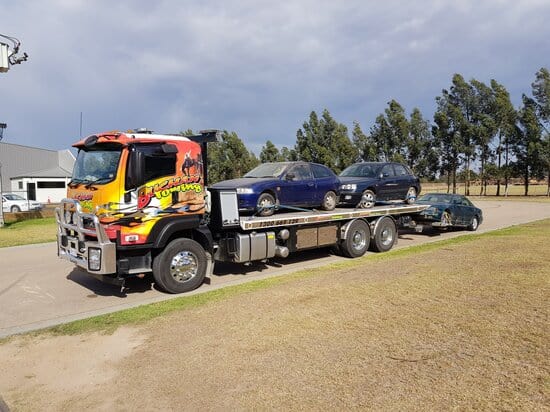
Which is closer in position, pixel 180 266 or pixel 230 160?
pixel 180 266

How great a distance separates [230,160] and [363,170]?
3004 centimetres

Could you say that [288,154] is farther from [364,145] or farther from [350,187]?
[350,187]

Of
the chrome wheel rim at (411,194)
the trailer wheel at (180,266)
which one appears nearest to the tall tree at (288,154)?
the chrome wheel rim at (411,194)

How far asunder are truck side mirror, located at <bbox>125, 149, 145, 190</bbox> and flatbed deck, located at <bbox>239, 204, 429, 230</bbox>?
2298 mm

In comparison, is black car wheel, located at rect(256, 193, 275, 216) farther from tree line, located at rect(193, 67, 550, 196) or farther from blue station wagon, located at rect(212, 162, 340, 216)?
tree line, located at rect(193, 67, 550, 196)

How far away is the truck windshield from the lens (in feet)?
23.9

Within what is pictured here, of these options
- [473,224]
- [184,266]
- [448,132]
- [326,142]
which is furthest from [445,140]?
[184,266]

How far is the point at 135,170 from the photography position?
7.23 m

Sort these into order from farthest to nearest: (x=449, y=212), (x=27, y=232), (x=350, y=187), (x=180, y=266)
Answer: (x=27, y=232) < (x=449, y=212) < (x=350, y=187) < (x=180, y=266)

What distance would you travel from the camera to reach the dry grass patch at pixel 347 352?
3.73 metres

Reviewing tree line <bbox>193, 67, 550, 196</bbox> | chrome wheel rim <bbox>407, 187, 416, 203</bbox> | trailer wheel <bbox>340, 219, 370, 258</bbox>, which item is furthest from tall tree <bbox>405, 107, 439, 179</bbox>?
trailer wheel <bbox>340, 219, 370, 258</bbox>

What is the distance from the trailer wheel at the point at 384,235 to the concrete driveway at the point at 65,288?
1.24 m

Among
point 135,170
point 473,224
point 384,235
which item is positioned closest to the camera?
point 135,170

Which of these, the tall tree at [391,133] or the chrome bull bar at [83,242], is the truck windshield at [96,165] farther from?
the tall tree at [391,133]
